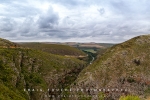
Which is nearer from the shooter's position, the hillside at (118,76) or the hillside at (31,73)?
the hillside at (31,73)

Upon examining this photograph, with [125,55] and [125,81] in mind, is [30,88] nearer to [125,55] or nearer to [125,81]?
[125,81]

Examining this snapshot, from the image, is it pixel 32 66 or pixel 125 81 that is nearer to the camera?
pixel 125 81

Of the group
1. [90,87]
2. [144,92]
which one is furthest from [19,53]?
[144,92]

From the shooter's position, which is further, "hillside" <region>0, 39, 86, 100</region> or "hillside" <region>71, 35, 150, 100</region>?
"hillside" <region>71, 35, 150, 100</region>

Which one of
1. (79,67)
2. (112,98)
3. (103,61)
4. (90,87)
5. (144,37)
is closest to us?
(112,98)
